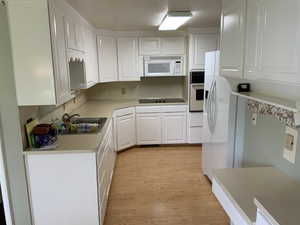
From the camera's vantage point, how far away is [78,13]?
2.83 m

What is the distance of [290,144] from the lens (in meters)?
1.64

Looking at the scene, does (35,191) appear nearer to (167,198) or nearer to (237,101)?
(167,198)

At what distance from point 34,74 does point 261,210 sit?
184 cm

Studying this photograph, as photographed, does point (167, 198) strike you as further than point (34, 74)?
Yes

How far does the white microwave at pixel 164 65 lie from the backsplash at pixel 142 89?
48cm

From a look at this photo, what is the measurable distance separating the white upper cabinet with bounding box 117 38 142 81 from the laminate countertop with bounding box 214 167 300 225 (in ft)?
10.2

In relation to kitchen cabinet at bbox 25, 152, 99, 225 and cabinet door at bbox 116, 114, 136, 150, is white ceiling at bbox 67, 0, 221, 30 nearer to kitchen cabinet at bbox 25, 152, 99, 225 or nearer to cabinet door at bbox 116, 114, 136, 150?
kitchen cabinet at bbox 25, 152, 99, 225

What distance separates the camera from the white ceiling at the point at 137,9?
2416 mm

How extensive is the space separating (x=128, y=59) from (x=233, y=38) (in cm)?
283

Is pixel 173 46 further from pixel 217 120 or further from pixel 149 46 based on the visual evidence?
pixel 217 120

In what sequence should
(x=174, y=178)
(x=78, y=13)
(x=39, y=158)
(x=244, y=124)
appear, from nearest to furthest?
(x=39, y=158)
(x=244, y=124)
(x=78, y=13)
(x=174, y=178)

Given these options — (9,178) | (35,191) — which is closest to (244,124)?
(35,191)

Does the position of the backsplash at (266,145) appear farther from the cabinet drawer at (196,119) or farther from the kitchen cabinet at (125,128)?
the kitchen cabinet at (125,128)

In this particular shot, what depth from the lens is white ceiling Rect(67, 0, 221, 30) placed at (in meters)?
2.42
